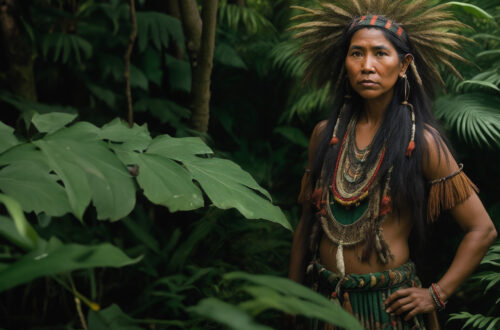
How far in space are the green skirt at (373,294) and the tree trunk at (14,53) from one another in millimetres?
1682

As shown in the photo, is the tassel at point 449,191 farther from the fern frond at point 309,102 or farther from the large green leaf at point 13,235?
the fern frond at point 309,102

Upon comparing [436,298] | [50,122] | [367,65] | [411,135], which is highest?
[367,65]

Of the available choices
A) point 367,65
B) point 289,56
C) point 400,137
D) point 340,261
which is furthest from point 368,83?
point 289,56

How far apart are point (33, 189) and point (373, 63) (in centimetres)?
99

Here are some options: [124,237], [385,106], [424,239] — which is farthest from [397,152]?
[124,237]

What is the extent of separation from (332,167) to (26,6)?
5.85ft

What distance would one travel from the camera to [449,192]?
1.40 meters

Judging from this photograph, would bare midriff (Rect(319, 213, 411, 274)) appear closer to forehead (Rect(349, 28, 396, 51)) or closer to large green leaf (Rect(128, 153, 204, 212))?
forehead (Rect(349, 28, 396, 51))

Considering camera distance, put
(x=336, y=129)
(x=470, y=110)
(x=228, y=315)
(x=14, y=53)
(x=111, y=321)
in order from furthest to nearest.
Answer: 1. (x=14, y=53)
2. (x=470, y=110)
3. (x=336, y=129)
4. (x=111, y=321)
5. (x=228, y=315)

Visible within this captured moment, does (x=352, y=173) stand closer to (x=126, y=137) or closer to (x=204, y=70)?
(x=126, y=137)

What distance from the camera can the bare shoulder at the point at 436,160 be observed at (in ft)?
4.61

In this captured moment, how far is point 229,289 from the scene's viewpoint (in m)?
2.34

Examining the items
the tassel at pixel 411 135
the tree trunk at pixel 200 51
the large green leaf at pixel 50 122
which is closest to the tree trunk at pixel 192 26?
the tree trunk at pixel 200 51

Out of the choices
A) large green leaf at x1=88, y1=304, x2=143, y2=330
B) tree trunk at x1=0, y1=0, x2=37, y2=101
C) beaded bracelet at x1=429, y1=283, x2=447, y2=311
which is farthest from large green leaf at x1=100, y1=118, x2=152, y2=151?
tree trunk at x1=0, y1=0, x2=37, y2=101
